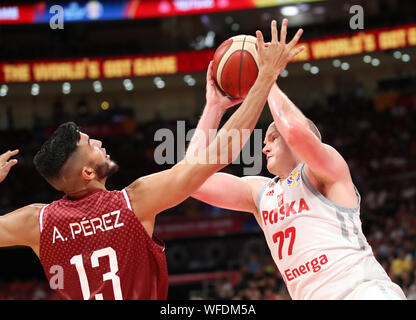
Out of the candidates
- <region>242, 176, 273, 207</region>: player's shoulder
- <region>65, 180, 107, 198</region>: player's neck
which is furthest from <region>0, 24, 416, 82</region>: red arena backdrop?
<region>65, 180, 107, 198</region>: player's neck

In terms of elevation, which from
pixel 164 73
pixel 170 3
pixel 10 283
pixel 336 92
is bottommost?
pixel 10 283

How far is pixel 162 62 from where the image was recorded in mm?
17141

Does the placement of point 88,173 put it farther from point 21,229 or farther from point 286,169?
point 286,169

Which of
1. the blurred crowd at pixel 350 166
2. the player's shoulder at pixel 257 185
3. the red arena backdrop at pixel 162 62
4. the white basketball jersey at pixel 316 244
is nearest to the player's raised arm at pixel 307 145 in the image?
the white basketball jersey at pixel 316 244

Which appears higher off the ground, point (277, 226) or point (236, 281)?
point (277, 226)

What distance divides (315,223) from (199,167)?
3.53 feet

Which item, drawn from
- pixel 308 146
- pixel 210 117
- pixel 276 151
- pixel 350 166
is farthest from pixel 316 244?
pixel 350 166

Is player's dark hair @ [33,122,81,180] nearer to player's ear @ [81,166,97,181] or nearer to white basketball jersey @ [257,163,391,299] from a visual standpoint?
player's ear @ [81,166,97,181]

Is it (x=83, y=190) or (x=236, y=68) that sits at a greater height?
(x=236, y=68)

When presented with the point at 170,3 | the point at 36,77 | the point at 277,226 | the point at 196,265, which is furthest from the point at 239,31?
the point at 277,226

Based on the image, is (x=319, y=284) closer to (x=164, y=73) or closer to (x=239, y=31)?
(x=164, y=73)

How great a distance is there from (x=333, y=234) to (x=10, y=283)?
551 inches

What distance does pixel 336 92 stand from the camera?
882 inches
